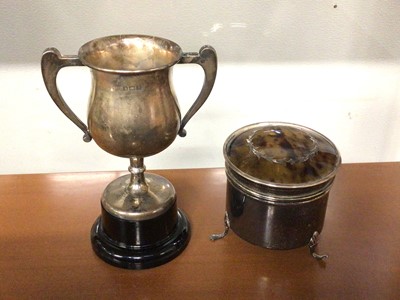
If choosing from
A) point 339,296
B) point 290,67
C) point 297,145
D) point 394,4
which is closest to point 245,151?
point 297,145

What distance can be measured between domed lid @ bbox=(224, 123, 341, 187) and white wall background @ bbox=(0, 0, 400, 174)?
0.27 metres

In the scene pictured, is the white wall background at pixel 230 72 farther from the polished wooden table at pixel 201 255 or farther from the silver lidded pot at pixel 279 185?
the silver lidded pot at pixel 279 185

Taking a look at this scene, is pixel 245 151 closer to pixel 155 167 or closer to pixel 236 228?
pixel 236 228

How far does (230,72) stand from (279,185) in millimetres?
413

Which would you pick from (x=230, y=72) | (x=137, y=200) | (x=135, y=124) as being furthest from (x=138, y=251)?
(x=230, y=72)

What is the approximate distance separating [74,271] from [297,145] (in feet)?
1.27

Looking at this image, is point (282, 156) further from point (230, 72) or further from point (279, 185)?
point (230, 72)

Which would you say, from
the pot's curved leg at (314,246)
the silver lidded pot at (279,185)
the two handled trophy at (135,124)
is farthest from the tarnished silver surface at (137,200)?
the pot's curved leg at (314,246)

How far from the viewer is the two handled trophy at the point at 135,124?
1.98ft

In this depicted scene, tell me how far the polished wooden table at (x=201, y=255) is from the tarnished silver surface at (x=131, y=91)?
104 millimetres

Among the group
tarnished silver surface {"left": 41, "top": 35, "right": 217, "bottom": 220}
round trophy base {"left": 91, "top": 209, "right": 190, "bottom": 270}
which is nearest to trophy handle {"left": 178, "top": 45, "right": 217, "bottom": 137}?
tarnished silver surface {"left": 41, "top": 35, "right": 217, "bottom": 220}

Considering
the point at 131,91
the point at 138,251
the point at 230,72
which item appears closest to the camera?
the point at 131,91

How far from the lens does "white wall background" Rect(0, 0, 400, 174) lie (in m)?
0.91

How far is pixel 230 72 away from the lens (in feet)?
3.22
